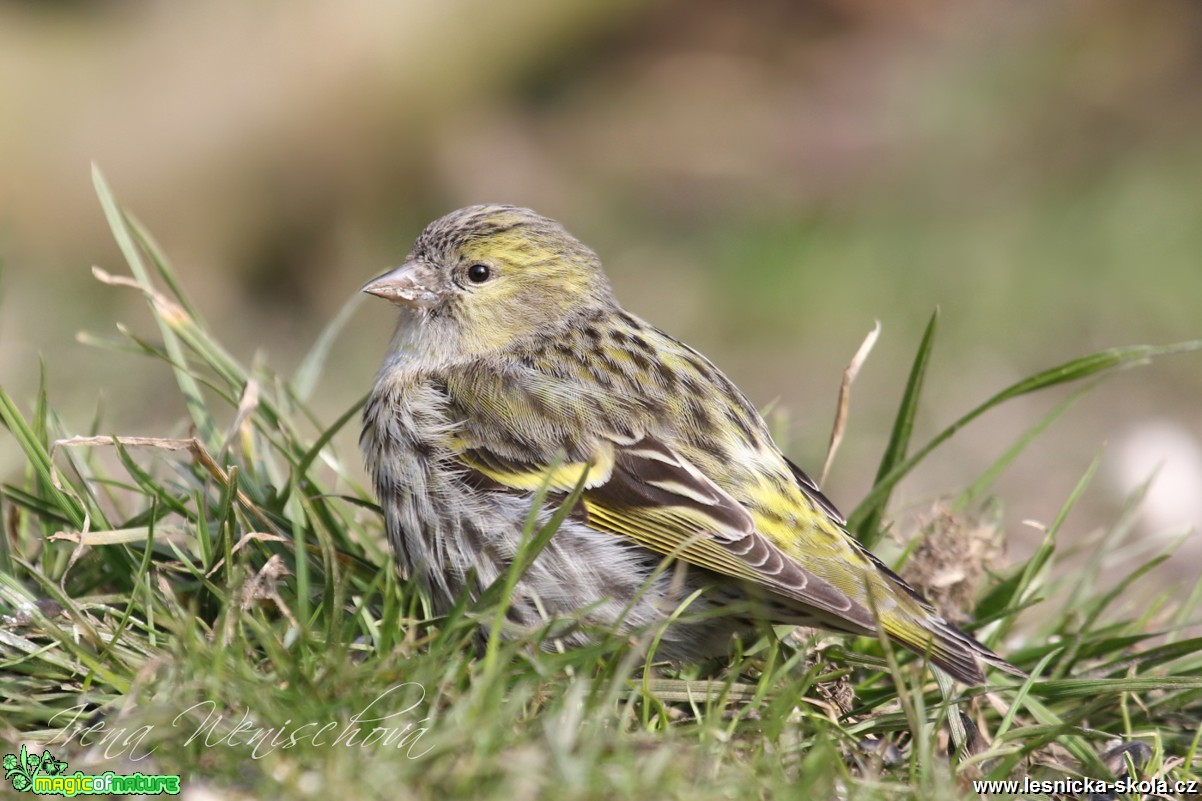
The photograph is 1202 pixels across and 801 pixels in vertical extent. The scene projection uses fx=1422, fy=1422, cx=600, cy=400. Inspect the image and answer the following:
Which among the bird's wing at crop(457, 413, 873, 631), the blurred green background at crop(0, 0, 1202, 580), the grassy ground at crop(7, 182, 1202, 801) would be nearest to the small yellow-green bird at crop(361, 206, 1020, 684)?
the bird's wing at crop(457, 413, 873, 631)


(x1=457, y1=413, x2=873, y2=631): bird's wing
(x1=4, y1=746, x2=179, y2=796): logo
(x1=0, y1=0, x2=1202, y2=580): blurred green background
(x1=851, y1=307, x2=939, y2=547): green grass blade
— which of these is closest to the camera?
(x1=4, y1=746, x2=179, y2=796): logo

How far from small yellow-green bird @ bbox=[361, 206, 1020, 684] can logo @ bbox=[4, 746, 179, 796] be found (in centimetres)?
76

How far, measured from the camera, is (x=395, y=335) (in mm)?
4348

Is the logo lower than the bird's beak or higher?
lower

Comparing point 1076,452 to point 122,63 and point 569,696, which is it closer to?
point 569,696

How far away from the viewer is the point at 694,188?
426 inches

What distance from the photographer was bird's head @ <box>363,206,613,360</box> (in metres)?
4.25

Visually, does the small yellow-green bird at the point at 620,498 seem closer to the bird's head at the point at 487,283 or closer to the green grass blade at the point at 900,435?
the bird's head at the point at 487,283

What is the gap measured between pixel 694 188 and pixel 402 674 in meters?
8.31

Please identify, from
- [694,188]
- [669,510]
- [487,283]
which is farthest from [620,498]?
[694,188]

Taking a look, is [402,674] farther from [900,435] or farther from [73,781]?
[900,435]

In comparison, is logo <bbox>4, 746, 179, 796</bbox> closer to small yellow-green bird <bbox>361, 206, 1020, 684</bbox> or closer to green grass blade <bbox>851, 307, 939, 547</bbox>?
small yellow-green bird <bbox>361, 206, 1020, 684</bbox>

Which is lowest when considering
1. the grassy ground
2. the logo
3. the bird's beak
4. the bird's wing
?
the logo

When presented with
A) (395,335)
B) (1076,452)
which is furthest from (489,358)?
(1076,452)
